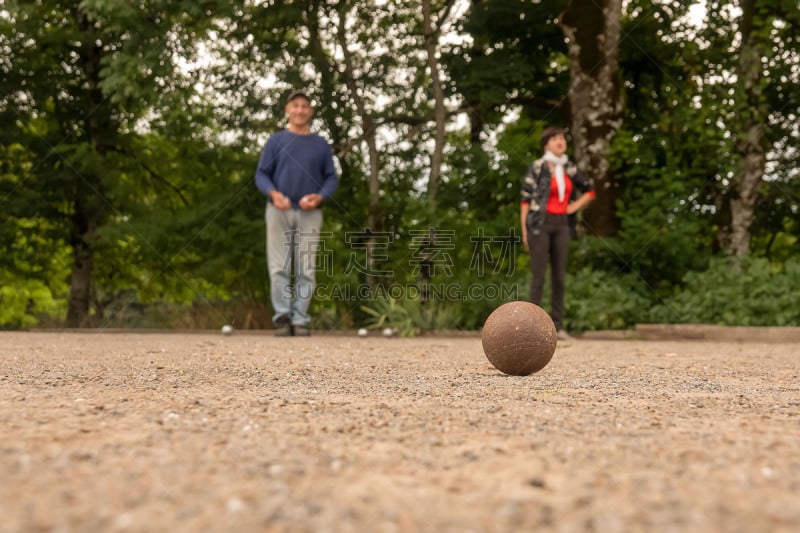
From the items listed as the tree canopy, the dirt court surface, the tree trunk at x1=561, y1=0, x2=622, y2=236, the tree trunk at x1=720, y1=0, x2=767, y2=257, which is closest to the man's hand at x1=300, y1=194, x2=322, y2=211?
the tree canopy

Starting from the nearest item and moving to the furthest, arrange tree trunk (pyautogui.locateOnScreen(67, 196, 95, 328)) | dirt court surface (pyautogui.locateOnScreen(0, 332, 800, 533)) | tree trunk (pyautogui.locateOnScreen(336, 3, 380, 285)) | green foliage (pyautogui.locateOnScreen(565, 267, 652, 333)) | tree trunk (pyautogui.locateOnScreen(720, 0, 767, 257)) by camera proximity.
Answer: dirt court surface (pyautogui.locateOnScreen(0, 332, 800, 533))
green foliage (pyautogui.locateOnScreen(565, 267, 652, 333))
tree trunk (pyautogui.locateOnScreen(720, 0, 767, 257))
tree trunk (pyautogui.locateOnScreen(336, 3, 380, 285))
tree trunk (pyautogui.locateOnScreen(67, 196, 95, 328))

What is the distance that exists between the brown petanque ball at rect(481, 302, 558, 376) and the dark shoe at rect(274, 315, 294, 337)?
4.57 m

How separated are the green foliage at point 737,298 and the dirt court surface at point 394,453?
5.01 meters

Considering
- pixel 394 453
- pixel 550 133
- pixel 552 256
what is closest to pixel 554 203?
pixel 552 256

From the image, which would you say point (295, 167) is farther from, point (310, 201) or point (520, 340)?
point (520, 340)

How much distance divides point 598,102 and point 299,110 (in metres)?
4.69

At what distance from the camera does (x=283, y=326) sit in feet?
30.9

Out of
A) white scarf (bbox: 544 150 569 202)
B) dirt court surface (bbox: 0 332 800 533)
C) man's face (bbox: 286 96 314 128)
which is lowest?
dirt court surface (bbox: 0 332 800 533)

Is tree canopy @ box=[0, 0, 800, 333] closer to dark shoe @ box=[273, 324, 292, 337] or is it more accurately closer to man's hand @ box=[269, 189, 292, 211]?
dark shoe @ box=[273, 324, 292, 337]

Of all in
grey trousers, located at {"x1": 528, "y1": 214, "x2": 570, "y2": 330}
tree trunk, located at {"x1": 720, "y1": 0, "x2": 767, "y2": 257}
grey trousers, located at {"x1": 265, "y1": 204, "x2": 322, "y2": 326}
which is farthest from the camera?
tree trunk, located at {"x1": 720, "y1": 0, "x2": 767, "y2": 257}

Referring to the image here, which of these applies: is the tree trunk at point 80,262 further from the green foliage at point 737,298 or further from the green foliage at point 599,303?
the green foliage at point 737,298

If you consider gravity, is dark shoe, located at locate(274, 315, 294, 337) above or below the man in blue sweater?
below

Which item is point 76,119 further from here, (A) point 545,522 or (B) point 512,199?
(A) point 545,522

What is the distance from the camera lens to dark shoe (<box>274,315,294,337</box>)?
9359 mm
